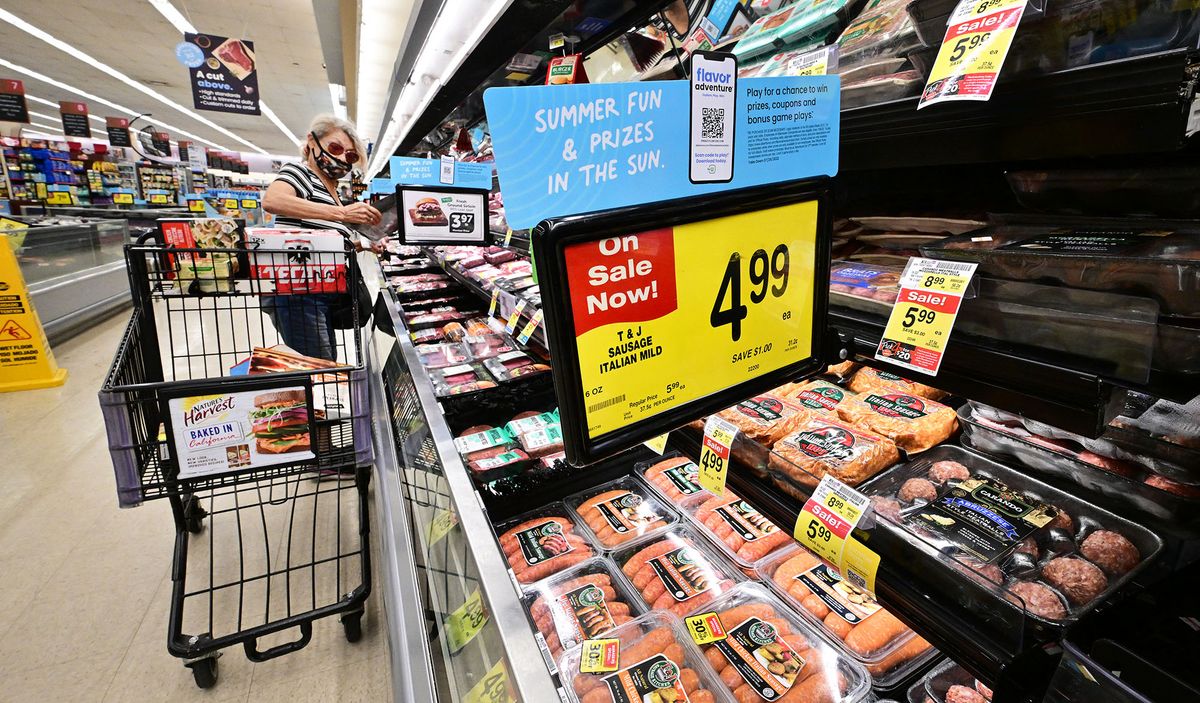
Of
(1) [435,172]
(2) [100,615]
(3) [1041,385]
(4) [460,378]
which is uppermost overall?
(1) [435,172]

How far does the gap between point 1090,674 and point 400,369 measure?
2.21m

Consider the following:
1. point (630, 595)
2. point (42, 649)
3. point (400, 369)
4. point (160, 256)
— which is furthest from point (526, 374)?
point (42, 649)

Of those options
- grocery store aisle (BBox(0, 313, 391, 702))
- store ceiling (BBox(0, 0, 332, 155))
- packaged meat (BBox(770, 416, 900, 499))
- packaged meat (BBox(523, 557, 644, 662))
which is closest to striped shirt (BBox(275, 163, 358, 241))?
grocery store aisle (BBox(0, 313, 391, 702))

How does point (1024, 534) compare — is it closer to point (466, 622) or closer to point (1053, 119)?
point (1053, 119)

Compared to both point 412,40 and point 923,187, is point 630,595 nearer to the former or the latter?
point 923,187

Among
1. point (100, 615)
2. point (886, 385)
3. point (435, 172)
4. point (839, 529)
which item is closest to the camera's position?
point (839, 529)

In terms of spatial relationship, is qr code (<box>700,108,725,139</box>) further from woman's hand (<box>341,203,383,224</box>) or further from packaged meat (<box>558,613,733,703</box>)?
woman's hand (<box>341,203,383,224</box>)

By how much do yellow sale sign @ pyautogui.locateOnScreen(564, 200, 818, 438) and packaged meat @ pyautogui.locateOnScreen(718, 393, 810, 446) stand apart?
1.09ft

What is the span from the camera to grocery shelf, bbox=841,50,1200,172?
0.52 meters

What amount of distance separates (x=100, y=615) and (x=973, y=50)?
307 cm

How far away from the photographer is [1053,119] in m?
0.62

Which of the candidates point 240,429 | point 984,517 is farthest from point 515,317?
A: point 984,517

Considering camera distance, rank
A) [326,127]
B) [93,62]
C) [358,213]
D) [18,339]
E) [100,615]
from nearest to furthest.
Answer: [100,615] → [358,213] → [326,127] → [18,339] → [93,62]

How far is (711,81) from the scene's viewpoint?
2.28ft
